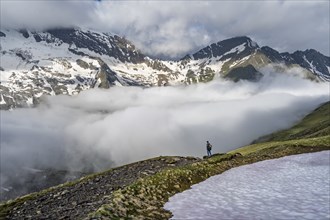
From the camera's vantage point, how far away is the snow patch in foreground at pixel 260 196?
2625 centimetres

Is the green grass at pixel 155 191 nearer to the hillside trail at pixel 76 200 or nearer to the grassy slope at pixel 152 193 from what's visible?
the grassy slope at pixel 152 193

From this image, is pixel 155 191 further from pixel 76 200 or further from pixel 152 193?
pixel 76 200

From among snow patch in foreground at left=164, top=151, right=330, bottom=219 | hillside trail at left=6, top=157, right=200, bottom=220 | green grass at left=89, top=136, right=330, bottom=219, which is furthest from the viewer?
hillside trail at left=6, top=157, right=200, bottom=220

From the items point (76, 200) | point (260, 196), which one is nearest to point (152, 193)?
point (76, 200)

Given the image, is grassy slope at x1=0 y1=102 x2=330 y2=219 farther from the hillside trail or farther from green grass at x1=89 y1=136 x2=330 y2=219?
the hillside trail

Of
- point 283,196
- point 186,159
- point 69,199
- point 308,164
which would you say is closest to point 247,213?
point 283,196

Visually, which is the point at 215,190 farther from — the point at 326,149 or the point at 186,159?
the point at 326,149

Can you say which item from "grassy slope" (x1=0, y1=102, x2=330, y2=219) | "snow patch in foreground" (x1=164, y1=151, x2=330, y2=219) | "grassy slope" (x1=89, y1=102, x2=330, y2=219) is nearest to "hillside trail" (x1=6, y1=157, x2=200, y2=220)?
"grassy slope" (x1=0, y1=102, x2=330, y2=219)

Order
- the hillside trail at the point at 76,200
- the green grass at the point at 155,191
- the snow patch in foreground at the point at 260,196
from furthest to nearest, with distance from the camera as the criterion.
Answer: the hillside trail at the point at 76,200, the green grass at the point at 155,191, the snow patch in foreground at the point at 260,196

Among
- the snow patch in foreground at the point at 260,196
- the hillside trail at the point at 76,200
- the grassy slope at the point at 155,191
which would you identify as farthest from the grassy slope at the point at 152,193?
the hillside trail at the point at 76,200

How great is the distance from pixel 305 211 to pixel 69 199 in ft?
60.9

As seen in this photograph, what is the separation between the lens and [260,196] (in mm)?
32000

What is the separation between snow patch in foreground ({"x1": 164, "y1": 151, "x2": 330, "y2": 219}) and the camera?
26.2 m

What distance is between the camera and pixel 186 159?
5956 cm
